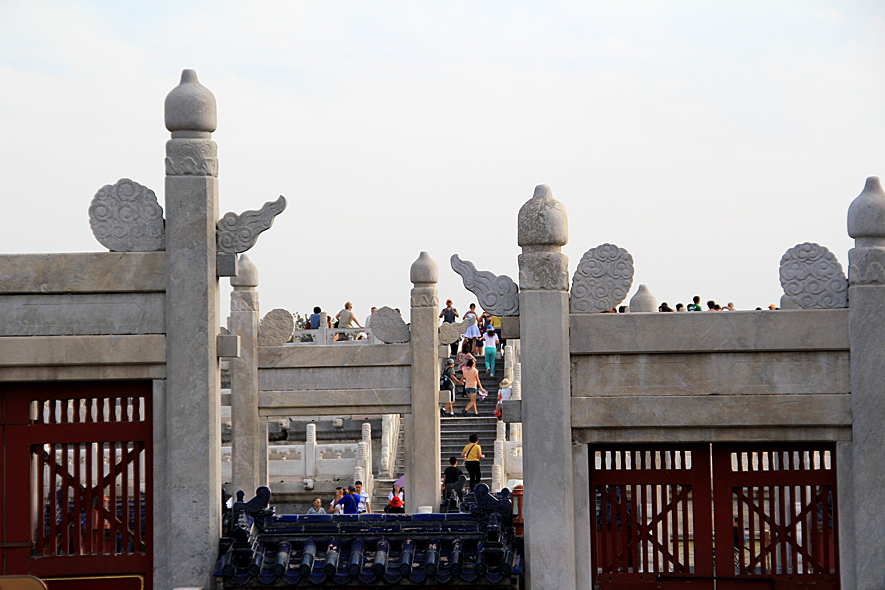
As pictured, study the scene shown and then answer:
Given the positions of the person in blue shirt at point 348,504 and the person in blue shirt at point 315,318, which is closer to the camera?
the person in blue shirt at point 348,504

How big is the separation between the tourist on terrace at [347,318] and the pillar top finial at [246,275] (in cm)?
A: 1010

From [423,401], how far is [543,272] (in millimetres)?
7953

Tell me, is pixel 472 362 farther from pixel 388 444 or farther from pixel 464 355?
pixel 388 444

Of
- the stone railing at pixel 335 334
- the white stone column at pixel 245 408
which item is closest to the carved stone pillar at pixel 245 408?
the white stone column at pixel 245 408

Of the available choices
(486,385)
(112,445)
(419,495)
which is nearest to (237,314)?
(419,495)

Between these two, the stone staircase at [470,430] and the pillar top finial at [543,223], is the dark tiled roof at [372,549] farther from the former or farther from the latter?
the stone staircase at [470,430]

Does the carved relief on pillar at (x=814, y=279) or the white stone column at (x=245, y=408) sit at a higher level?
the carved relief on pillar at (x=814, y=279)

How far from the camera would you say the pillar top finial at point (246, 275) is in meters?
16.1

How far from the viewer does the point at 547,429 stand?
7602mm

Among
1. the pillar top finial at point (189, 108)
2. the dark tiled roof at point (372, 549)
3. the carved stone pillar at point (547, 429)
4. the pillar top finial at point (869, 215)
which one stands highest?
the pillar top finial at point (189, 108)

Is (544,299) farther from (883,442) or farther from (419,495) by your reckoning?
(419,495)

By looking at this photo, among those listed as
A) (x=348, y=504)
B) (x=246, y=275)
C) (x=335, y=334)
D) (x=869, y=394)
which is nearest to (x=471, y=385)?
(x=335, y=334)

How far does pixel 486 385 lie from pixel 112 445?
63.8 feet

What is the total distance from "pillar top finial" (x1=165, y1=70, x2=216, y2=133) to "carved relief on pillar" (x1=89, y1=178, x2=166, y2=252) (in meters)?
0.58
